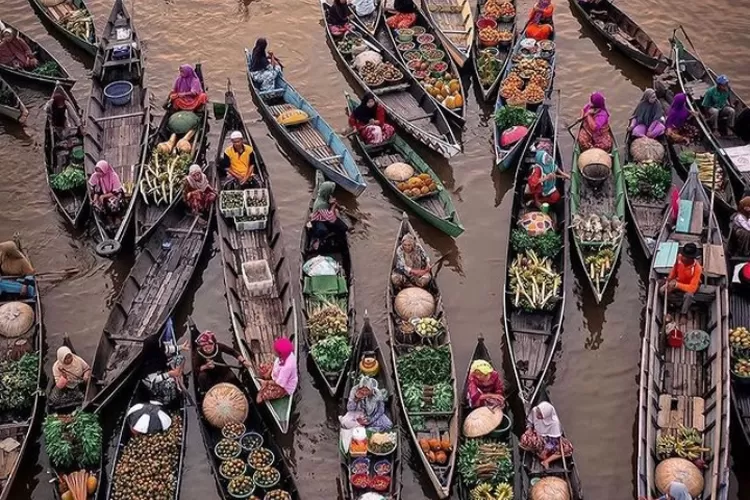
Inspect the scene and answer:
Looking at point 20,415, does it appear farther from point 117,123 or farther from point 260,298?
point 117,123

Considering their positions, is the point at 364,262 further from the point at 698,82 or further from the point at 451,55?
the point at 698,82

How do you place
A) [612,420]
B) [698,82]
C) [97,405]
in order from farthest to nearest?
[698,82] < [612,420] < [97,405]

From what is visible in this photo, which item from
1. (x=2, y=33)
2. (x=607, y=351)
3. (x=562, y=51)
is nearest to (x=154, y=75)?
(x=2, y=33)

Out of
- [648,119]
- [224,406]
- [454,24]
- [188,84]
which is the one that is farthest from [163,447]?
[454,24]

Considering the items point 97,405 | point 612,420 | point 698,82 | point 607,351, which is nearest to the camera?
point 97,405

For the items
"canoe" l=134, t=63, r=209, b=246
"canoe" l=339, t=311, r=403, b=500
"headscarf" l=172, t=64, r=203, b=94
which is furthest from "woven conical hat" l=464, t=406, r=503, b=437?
"headscarf" l=172, t=64, r=203, b=94

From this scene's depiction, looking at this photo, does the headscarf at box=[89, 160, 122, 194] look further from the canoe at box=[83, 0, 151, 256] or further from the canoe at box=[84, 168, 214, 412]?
the canoe at box=[84, 168, 214, 412]
